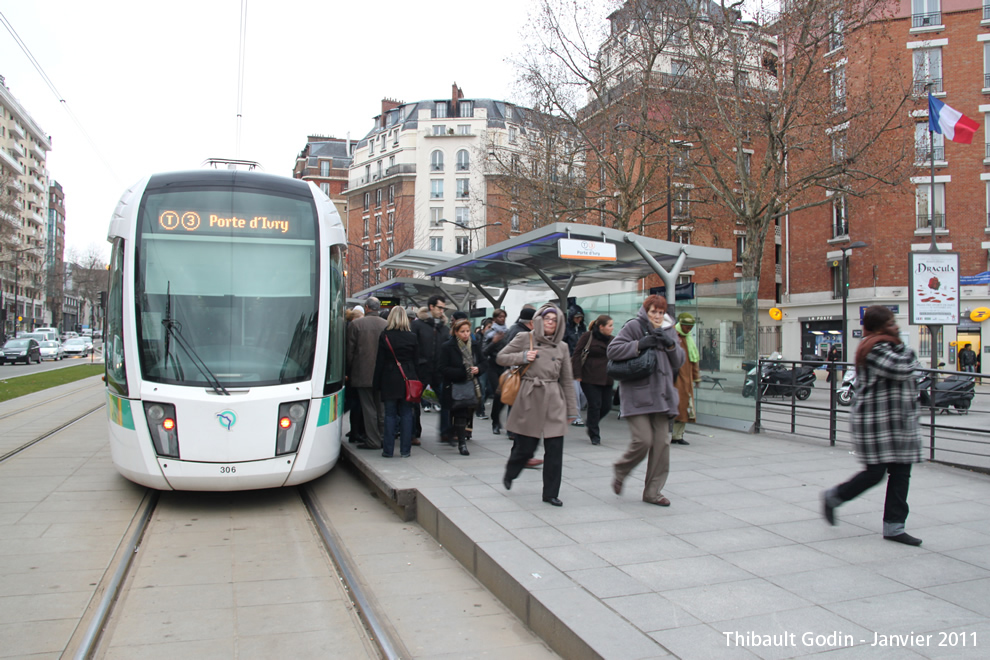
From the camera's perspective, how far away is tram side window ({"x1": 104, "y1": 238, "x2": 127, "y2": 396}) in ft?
21.7

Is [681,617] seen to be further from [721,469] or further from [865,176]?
[865,176]

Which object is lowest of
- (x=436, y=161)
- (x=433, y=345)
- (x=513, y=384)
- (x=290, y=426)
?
(x=290, y=426)

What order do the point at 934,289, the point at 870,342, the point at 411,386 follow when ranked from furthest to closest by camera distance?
the point at 934,289, the point at 411,386, the point at 870,342

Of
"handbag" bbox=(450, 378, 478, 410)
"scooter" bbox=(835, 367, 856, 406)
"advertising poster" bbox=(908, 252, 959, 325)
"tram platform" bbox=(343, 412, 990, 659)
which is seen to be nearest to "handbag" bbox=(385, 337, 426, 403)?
"handbag" bbox=(450, 378, 478, 410)

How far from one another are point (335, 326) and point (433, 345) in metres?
1.64

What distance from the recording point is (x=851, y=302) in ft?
116

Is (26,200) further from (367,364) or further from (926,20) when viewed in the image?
(367,364)

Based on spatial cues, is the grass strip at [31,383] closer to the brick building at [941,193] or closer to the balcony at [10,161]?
the brick building at [941,193]

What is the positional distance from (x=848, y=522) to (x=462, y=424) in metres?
4.29

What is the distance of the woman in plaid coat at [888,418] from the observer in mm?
4801

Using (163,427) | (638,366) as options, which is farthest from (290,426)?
(638,366)

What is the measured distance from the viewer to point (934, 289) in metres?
13.6

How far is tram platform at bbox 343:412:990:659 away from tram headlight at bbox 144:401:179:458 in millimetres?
1845

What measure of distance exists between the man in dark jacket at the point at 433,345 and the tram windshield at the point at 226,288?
70.6 inches
